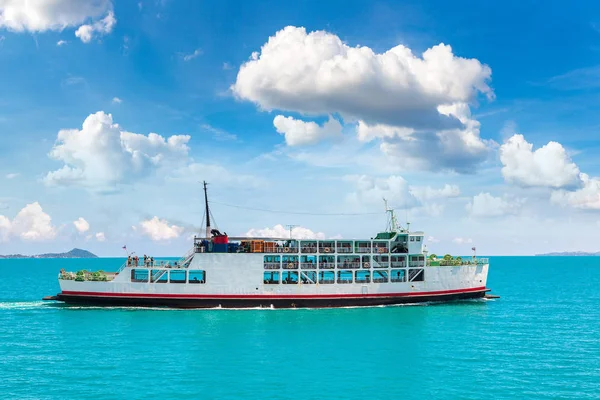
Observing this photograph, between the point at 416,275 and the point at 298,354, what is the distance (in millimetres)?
26035

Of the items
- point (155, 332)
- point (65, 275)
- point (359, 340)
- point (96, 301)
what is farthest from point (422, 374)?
point (65, 275)

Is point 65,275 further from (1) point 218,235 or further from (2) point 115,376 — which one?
(2) point 115,376

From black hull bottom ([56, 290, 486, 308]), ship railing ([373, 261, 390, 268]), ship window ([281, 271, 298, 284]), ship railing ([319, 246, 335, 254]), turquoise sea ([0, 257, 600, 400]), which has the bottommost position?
turquoise sea ([0, 257, 600, 400])

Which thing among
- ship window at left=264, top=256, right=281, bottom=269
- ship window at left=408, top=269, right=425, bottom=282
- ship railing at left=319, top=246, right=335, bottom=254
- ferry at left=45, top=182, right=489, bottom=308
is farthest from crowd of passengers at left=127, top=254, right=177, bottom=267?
ship window at left=408, top=269, right=425, bottom=282

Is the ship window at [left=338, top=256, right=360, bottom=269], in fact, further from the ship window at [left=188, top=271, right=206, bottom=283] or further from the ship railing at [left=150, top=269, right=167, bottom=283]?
the ship railing at [left=150, top=269, right=167, bottom=283]

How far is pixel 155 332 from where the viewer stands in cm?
4150

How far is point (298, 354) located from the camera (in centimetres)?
3453

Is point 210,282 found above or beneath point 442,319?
above

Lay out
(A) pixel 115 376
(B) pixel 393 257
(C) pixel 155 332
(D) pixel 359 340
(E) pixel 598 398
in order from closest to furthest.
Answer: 1. (E) pixel 598 398
2. (A) pixel 115 376
3. (D) pixel 359 340
4. (C) pixel 155 332
5. (B) pixel 393 257

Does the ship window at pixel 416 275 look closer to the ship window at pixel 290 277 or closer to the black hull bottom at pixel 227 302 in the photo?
the black hull bottom at pixel 227 302

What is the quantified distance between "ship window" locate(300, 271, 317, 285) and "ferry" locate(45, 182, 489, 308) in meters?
0.12

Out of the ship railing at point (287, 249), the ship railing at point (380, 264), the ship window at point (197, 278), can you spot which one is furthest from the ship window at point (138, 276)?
the ship railing at point (380, 264)

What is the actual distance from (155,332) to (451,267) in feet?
115

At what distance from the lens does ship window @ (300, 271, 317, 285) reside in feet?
177
